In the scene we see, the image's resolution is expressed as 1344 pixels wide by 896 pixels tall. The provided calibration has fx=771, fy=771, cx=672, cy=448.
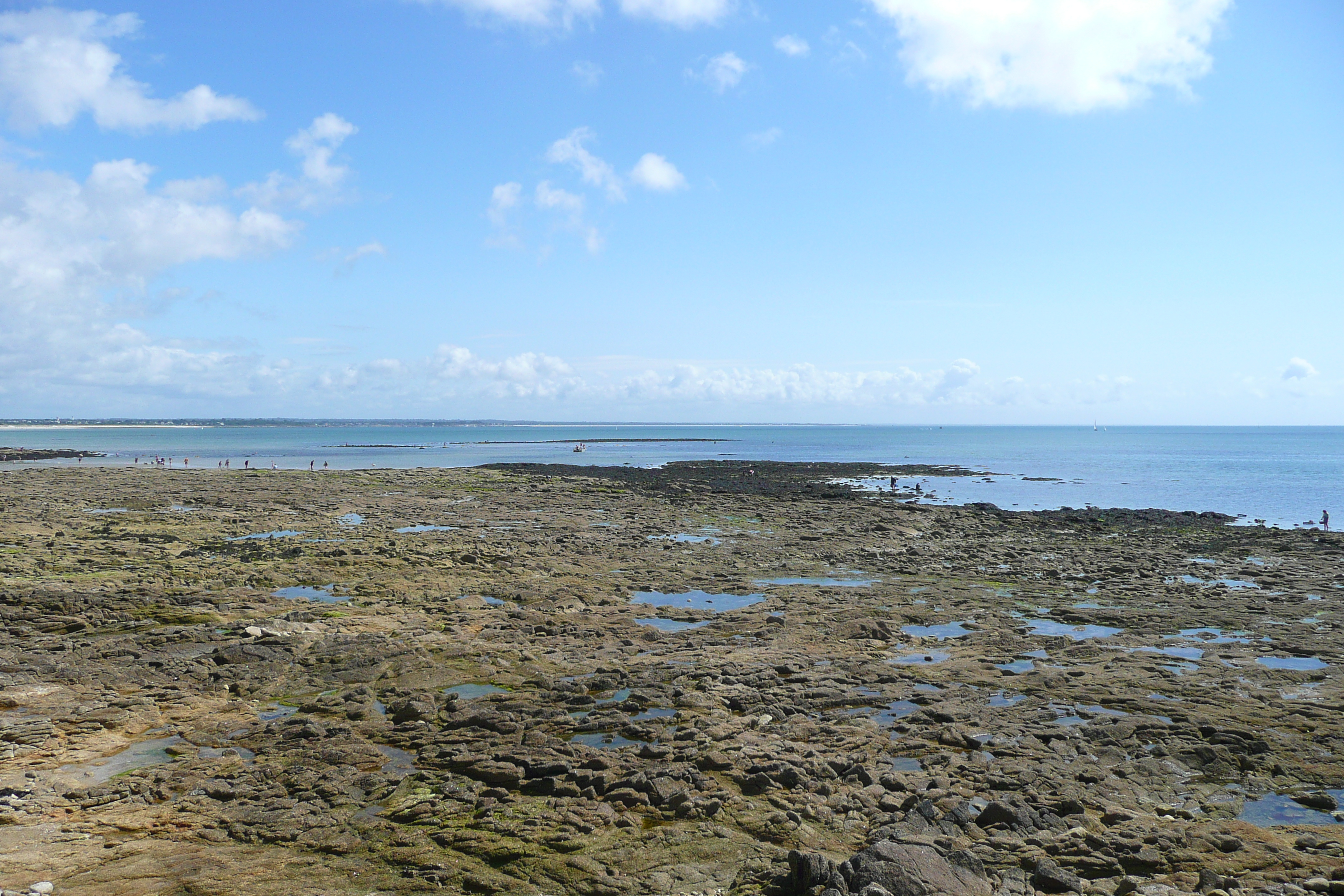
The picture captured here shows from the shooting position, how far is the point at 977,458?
102 m

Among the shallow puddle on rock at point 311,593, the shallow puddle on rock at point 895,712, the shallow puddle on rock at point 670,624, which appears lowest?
the shallow puddle on rock at point 670,624

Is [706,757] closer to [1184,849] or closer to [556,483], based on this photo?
[1184,849]

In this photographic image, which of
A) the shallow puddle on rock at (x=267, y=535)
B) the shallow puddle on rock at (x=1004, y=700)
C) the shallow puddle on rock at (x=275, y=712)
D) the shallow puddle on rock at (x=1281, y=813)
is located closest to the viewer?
the shallow puddle on rock at (x=1281, y=813)

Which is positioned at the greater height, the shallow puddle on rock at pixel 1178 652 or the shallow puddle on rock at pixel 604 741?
the shallow puddle on rock at pixel 1178 652

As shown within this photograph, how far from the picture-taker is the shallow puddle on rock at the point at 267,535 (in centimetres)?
2794

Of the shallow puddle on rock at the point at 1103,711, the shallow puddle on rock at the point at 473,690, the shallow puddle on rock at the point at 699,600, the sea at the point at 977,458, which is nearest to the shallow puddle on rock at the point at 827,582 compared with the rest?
the shallow puddle on rock at the point at 699,600

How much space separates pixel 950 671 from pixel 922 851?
7039 mm

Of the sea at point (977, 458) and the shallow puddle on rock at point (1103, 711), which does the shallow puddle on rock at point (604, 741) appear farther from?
the sea at point (977, 458)

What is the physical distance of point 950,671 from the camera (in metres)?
14.1

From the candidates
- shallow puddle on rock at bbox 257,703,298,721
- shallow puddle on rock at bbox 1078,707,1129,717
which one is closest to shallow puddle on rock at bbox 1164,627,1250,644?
shallow puddle on rock at bbox 1078,707,1129,717

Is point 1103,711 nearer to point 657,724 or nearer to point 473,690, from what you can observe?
point 657,724

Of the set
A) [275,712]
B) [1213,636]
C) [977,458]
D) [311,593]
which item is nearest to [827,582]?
[1213,636]

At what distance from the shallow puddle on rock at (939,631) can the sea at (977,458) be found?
28348 mm

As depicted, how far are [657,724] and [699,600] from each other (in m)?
9.11
